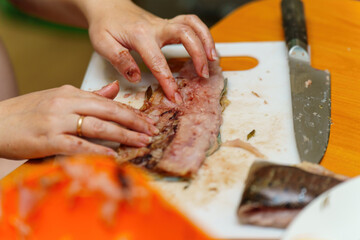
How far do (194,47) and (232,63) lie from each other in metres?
0.27

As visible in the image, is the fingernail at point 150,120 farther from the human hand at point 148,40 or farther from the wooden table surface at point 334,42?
the wooden table surface at point 334,42

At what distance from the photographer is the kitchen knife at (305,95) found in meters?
1.22

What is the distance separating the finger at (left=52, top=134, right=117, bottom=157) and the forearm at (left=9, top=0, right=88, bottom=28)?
31.9 inches

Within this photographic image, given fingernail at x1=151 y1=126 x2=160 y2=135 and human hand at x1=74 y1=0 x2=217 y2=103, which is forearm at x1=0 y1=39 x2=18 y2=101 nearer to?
human hand at x1=74 y1=0 x2=217 y2=103

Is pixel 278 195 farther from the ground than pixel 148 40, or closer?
closer

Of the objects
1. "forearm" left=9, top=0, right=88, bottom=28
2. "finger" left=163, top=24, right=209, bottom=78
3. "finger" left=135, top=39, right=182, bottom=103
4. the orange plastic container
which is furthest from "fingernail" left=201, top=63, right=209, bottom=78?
the orange plastic container

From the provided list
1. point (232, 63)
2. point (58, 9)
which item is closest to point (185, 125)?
point (232, 63)

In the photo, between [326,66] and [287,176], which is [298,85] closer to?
[326,66]

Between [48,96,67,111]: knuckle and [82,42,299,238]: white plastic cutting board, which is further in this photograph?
[48,96,67,111]: knuckle

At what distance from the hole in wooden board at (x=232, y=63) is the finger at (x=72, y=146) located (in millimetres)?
555

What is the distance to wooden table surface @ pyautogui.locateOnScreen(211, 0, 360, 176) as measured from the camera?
1.24 m

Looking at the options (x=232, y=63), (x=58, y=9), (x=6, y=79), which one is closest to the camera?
(x=232, y=63)

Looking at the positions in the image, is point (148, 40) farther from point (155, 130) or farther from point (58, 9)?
point (58, 9)

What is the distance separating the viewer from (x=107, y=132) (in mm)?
1146
